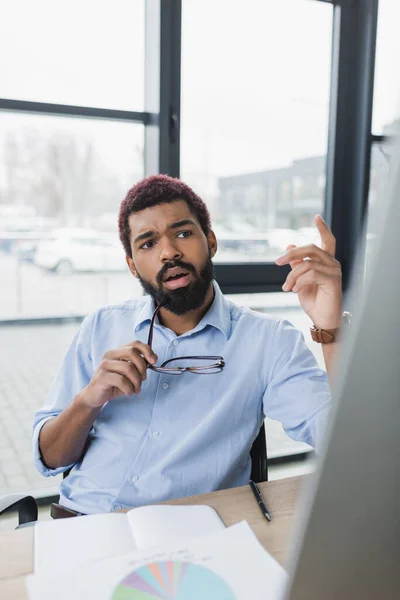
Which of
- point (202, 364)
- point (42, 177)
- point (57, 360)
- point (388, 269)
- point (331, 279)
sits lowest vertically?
point (57, 360)

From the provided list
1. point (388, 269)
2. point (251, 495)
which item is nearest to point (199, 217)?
point (251, 495)

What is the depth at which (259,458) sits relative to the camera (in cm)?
131

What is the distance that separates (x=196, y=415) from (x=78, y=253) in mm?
1397

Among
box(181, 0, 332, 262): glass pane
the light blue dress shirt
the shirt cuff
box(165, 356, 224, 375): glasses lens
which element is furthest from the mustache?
box(181, 0, 332, 262): glass pane

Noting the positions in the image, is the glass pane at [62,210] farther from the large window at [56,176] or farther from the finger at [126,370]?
the finger at [126,370]

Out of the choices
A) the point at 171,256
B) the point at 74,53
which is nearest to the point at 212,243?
the point at 171,256

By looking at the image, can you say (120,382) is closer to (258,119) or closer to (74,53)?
(74,53)

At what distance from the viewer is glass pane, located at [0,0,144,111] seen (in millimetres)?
2119

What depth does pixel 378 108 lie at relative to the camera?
2.64 meters

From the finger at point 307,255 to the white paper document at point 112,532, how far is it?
1.75 feet

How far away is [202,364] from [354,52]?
2.15 meters

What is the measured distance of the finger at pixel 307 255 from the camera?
1.13 m

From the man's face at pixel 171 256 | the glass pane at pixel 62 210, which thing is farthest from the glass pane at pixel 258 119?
the man's face at pixel 171 256

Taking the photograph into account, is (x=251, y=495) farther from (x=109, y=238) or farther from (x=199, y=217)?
(x=109, y=238)
